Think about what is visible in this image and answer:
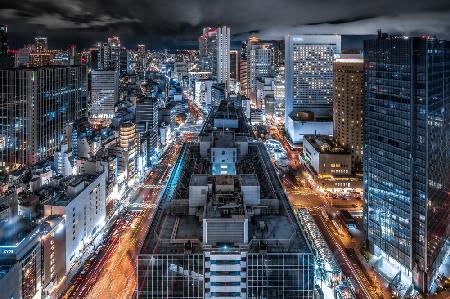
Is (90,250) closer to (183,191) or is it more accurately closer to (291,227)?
(183,191)

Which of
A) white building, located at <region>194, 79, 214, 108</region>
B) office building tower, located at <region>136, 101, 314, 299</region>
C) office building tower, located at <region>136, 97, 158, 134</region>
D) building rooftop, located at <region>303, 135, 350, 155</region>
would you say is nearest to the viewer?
office building tower, located at <region>136, 101, 314, 299</region>

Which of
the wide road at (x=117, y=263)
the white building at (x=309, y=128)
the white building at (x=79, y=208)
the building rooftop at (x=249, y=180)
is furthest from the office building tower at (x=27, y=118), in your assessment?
the building rooftop at (x=249, y=180)

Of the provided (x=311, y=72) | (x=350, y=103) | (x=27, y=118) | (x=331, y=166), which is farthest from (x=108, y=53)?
(x=331, y=166)

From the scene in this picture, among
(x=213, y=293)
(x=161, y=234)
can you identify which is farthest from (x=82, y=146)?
(x=213, y=293)

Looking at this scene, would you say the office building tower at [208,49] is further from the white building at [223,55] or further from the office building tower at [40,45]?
the office building tower at [40,45]

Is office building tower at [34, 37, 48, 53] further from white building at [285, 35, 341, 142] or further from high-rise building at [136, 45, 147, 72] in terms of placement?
white building at [285, 35, 341, 142]

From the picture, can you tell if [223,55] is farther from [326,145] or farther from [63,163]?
[63,163]

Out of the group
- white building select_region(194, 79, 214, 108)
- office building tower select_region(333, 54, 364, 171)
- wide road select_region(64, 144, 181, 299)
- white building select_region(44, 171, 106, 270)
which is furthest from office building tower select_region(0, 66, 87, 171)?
white building select_region(194, 79, 214, 108)
